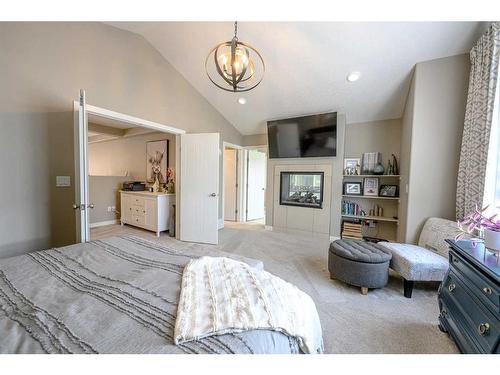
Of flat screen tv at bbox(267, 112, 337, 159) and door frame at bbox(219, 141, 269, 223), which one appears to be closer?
flat screen tv at bbox(267, 112, 337, 159)

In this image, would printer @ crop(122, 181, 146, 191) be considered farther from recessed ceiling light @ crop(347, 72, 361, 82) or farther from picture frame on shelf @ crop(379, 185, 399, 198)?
picture frame on shelf @ crop(379, 185, 399, 198)

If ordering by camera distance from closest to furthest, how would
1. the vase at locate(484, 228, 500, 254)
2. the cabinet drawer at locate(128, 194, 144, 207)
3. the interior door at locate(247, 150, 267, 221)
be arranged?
the vase at locate(484, 228, 500, 254)
the cabinet drawer at locate(128, 194, 144, 207)
the interior door at locate(247, 150, 267, 221)

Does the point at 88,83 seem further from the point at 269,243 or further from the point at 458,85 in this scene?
the point at 458,85

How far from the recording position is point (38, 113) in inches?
84.2

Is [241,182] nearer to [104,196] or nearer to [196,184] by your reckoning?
[196,184]

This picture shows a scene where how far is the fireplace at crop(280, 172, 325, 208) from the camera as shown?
426cm

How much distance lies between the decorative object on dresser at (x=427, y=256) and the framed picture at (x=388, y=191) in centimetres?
128

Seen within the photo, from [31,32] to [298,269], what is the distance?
12.6 feet

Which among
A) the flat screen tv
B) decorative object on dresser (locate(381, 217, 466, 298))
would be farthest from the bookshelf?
decorative object on dresser (locate(381, 217, 466, 298))

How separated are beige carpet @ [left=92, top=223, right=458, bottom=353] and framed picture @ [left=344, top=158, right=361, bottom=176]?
1.77 m

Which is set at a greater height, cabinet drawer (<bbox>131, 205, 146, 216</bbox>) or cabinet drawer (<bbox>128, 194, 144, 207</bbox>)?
cabinet drawer (<bbox>128, 194, 144, 207</bbox>)

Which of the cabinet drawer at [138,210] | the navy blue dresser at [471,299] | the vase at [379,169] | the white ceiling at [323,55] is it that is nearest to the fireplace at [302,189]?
the vase at [379,169]

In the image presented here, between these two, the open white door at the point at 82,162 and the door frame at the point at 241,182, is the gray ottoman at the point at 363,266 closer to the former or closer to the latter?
the open white door at the point at 82,162

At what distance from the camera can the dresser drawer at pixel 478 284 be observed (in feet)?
3.61
